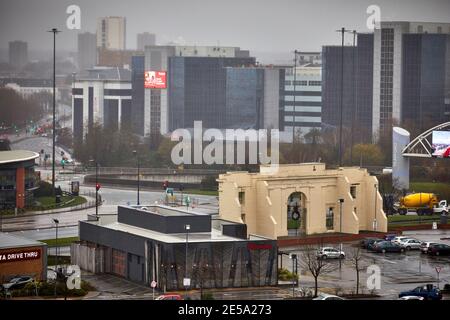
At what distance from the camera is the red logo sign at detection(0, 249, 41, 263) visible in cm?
2083

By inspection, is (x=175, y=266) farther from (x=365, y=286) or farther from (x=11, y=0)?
(x=11, y=0)

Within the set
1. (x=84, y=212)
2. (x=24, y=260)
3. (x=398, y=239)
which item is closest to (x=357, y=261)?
(x=398, y=239)

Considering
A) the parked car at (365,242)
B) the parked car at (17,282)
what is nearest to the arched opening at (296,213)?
the parked car at (365,242)

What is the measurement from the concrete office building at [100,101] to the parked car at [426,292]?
51.4m

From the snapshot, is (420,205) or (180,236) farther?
(420,205)

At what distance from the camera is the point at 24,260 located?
21.0 m

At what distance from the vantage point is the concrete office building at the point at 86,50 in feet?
375

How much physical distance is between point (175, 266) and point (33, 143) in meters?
46.2

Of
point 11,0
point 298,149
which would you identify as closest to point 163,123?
point 298,149

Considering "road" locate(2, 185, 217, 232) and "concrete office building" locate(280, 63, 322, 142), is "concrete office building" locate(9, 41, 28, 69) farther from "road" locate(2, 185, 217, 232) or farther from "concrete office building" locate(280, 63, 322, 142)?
"road" locate(2, 185, 217, 232)

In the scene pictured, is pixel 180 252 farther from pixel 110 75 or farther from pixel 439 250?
pixel 110 75

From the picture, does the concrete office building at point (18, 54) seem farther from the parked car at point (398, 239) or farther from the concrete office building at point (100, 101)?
the parked car at point (398, 239)

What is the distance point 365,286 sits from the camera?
21.2 metres

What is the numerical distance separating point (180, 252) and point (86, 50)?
95626 mm
